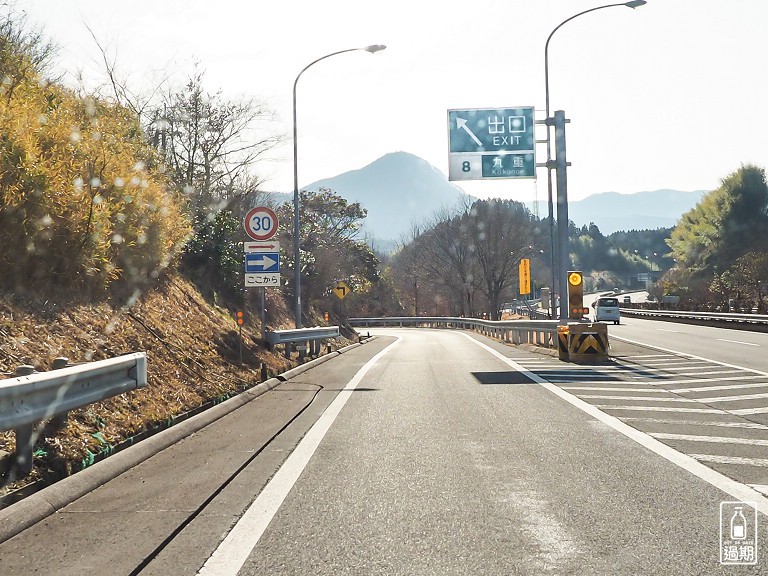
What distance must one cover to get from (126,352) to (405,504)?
19.8ft

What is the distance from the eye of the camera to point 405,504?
4.83 meters

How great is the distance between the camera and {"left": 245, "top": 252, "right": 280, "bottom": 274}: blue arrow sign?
A: 14156mm

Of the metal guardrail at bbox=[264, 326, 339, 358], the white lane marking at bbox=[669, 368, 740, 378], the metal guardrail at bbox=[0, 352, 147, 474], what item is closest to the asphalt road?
the metal guardrail at bbox=[0, 352, 147, 474]

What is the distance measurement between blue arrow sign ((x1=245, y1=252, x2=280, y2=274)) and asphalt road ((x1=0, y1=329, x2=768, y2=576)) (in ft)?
19.2

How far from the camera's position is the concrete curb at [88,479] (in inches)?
176

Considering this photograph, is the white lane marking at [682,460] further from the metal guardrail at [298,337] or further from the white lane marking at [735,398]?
the metal guardrail at [298,337]

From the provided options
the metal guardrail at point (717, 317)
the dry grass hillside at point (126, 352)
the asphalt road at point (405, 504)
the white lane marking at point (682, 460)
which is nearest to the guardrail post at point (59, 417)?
the dry grass hillside at point (126, 352)

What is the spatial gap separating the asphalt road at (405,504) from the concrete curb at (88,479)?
0.09 metres

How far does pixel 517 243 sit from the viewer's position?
6681 cm

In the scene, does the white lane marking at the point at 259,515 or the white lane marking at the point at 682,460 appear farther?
the white lane marking at the point at 682,460

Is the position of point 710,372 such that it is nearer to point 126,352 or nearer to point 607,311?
point 126,352

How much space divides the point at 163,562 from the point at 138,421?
13.4ft

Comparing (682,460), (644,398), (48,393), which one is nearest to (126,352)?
(48,393)

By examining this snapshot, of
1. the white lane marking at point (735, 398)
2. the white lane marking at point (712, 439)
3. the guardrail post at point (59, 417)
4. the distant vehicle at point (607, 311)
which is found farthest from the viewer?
the distant vehicle at point (607, 311)
